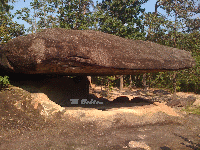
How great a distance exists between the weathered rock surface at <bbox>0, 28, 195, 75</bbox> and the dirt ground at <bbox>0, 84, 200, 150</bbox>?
1.03m

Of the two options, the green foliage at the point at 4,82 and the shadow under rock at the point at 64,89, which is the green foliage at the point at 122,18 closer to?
the shadow under rock at the point at 64,89

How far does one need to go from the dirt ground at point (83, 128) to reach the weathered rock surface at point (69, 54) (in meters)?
1.03

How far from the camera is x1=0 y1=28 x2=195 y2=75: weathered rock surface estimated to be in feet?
14.3

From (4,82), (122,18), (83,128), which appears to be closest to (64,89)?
(4,82)

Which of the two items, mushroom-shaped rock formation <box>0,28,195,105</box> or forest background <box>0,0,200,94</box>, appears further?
forest background <box>0,0,200,94</box>

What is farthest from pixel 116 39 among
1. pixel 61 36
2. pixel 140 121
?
pixel 140 121

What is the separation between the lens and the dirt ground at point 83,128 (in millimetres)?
3928

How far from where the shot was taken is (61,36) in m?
4.58

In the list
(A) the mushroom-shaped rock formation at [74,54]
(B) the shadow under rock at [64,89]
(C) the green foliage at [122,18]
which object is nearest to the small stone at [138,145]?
(A) the mushroom-shaped rock formation at [74,54]

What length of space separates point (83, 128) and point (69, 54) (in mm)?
1852

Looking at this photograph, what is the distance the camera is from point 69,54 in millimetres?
4418

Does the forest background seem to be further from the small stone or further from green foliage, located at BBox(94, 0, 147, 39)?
the small stone

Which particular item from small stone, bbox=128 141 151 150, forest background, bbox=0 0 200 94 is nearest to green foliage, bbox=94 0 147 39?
forest background, bbox=0 0 200 94

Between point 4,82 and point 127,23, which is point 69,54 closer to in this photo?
point 4,82
